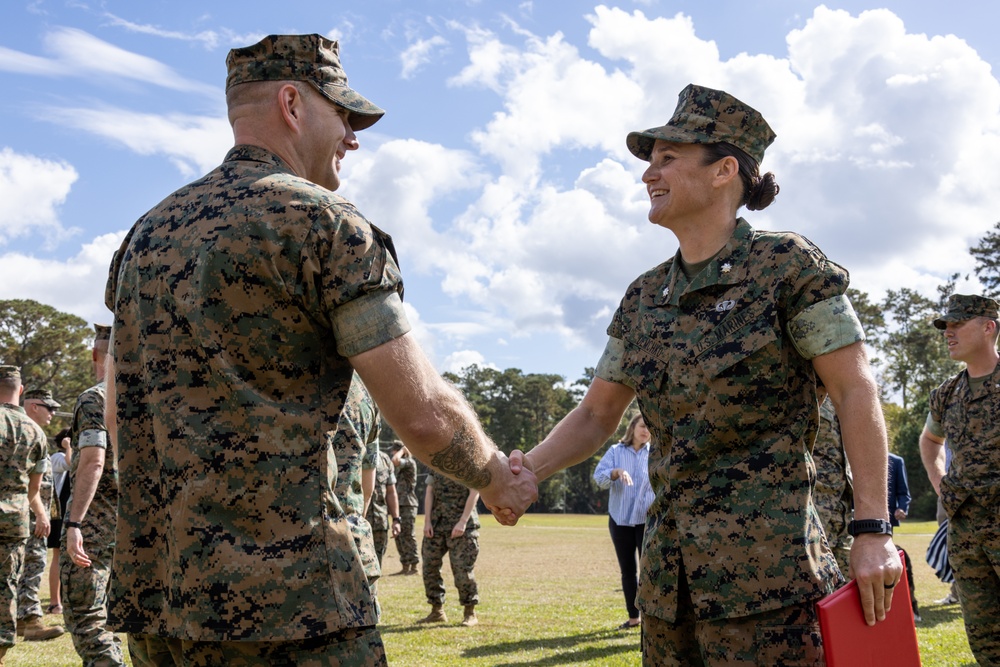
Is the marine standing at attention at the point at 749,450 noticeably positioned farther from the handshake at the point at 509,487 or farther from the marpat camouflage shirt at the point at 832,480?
the marpat camouflage shirt at the point at 832,480

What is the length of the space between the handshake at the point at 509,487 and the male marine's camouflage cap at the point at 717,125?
1.48 m

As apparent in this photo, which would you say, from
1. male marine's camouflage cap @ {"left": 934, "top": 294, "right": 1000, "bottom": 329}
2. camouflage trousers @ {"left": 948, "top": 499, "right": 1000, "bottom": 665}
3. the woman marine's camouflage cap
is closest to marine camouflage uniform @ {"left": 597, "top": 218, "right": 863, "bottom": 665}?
the woman marine's camouflage cap

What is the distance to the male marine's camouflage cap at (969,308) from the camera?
294 inches

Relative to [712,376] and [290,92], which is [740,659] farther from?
[290,92]

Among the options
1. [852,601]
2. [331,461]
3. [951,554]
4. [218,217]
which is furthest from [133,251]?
[951,554]

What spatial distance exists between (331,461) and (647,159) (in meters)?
2.12

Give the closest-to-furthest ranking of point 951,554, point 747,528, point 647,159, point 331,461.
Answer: point 331,461
point 747,528
point 647,159
point 951,554

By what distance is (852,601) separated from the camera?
114 inches

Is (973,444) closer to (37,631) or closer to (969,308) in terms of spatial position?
(969,308)

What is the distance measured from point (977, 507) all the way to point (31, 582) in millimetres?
10515

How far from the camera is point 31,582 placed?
11.3 meters

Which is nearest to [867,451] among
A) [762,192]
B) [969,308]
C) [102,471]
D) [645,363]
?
[645,363]

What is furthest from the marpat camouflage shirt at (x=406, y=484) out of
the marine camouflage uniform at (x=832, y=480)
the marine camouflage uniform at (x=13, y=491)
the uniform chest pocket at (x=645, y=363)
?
the uniform chest pocket at (x=645, y=363)

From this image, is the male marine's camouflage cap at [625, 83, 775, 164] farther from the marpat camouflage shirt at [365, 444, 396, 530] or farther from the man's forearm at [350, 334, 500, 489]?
the marpat camouflage shirt at [365, 444, 396, 530]
